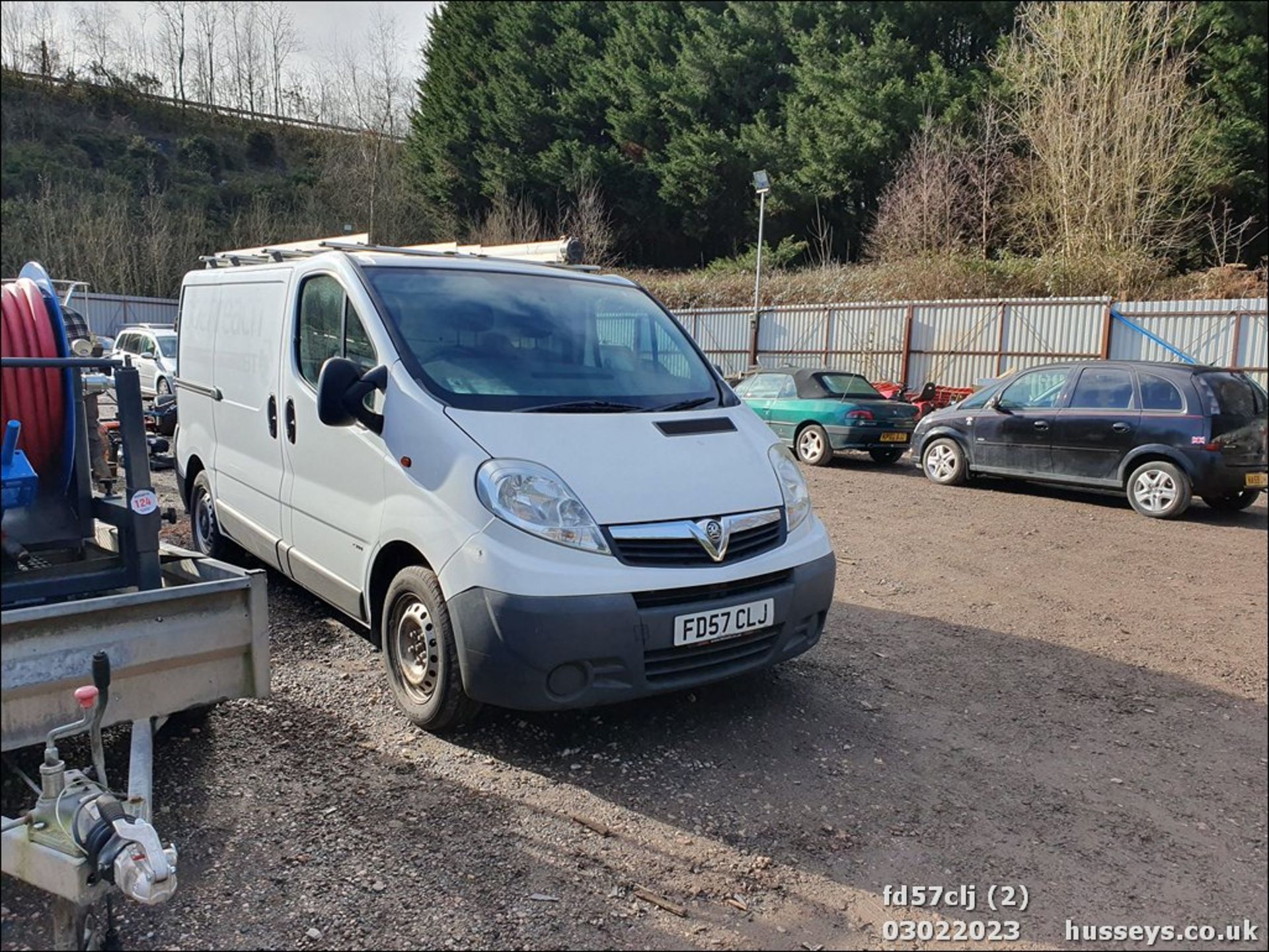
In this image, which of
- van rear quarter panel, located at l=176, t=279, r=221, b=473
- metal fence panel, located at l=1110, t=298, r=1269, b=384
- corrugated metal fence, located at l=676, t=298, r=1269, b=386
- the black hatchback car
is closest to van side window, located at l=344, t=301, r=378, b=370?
van rear quarter panel, located at l=176, t=279, r=221, b=473

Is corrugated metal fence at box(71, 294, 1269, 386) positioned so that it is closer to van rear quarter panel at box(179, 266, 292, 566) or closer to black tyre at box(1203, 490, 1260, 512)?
black tyre at box(1203, 490, 1260, 512)

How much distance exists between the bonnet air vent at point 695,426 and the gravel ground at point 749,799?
129 cm

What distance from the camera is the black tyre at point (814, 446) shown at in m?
13.5

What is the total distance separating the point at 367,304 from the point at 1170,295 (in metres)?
19.0

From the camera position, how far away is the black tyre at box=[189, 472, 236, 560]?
625 cm

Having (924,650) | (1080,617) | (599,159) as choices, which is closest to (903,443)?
(1080,617)

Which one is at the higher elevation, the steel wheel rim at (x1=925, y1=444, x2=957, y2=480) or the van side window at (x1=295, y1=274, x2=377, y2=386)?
the van side window at (x1=295, y1=274, x2=377, y2=386)

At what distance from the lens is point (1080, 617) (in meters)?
5.85

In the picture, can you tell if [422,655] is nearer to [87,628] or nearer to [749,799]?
[87,628]

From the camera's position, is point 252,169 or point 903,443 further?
point 252,169

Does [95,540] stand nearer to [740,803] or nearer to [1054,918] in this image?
[740,803]

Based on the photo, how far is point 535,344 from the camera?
445 cm

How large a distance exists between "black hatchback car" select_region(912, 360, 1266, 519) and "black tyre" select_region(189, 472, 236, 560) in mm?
8172

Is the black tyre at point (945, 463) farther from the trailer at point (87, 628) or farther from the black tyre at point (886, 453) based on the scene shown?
the trailer at point (87, 628)
